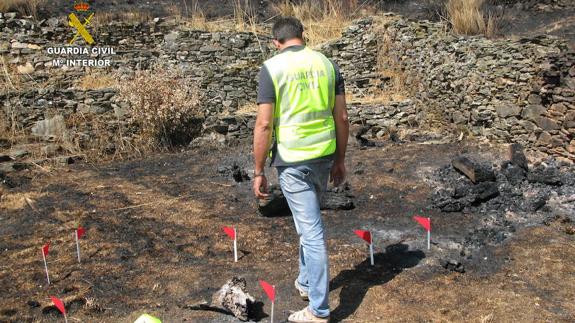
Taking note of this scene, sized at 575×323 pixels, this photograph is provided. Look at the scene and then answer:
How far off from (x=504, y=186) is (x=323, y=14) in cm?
845

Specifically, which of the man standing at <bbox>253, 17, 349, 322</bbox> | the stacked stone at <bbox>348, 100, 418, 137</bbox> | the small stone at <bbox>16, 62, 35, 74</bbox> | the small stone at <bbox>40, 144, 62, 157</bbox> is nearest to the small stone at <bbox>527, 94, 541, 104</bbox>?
the stacked stone at <bbox>348, 100, 418, 137</bbox>

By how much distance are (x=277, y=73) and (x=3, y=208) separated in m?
4.97

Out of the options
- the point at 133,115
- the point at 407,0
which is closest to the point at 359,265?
the point at 133,115

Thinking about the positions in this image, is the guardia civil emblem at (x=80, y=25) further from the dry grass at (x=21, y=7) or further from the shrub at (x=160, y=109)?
the shrub at (x=160, y=109)

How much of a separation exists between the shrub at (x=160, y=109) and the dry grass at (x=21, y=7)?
4.43 m

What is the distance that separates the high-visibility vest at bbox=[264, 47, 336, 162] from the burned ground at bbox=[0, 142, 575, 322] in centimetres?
134

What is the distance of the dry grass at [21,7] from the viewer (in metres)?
12.5

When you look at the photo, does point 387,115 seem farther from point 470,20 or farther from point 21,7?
point 21,7

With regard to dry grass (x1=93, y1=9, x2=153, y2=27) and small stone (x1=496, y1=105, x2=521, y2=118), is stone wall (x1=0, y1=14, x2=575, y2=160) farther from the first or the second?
dry grass (x1=93, y1=9, x2=153, y2=27)

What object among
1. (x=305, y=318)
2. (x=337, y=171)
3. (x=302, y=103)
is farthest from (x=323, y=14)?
(x=305, y=318)

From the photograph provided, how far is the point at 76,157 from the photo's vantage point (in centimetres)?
916

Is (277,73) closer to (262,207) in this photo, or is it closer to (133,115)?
(262,207)

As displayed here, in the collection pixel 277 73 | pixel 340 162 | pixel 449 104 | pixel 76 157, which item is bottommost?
pixel 76 157

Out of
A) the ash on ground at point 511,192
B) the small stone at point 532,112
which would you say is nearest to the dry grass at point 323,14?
the small stone at point 532,112
